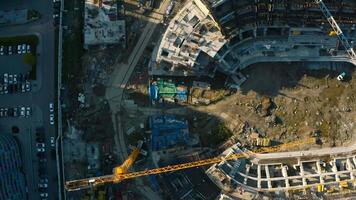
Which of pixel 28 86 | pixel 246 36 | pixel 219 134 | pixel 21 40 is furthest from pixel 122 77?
pixel 246 36

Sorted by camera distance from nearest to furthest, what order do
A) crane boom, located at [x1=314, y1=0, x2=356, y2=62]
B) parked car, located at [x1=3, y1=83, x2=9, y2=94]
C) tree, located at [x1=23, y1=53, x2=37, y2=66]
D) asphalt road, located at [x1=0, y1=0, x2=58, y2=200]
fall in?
1. crane boom, located at [x1=314, y1=0, x2=356, y2=62]
2. asphalt road, located at [x1=0, y1=0, x2=58, y2=200]
3. tree, located at [x1=23, y1=53, x2=37, y2=66]
4. parked car, located at [x1=3, y1=83, x2=9, y2=94]

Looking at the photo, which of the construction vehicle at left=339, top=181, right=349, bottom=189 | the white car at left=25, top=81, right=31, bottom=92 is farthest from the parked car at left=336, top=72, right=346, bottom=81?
the white car at left=25, top=81, right=31, bottom=92

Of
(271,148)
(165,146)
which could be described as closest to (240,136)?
(271,148)

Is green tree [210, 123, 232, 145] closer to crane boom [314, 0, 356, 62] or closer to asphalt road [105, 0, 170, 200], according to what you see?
asphalt road [105, 0, 170, 200]

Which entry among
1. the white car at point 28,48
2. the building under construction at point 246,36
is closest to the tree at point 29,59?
the white car at point 28,48

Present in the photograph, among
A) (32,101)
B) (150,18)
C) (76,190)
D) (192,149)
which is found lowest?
(76,190)

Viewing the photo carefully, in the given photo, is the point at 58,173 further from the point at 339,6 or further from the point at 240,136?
the point at 339,6

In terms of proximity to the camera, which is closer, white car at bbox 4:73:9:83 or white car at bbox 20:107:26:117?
white car at bbox 20:107:26:117
